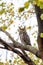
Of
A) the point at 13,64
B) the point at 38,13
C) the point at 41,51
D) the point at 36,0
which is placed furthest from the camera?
the point at 13,64

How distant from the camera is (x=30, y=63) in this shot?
309 centimetres

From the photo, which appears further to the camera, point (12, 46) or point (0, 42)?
point (12, 46)

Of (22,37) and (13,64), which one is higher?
(22,37)

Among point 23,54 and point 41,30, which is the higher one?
point 41,30

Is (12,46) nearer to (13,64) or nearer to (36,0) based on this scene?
(36,0)

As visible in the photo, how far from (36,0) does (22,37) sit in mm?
2386

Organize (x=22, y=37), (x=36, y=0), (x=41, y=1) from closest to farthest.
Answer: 1. (x=41, y=1)
2. (x=36, y=0)
3. (x=22, y=37)

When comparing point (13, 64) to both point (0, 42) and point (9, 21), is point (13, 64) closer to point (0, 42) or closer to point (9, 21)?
point (9, 21)

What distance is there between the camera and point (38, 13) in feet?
7.92

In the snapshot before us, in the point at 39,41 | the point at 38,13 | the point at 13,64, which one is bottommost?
the point at 13,64

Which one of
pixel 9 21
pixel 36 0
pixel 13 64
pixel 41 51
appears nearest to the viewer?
pixel 36 0

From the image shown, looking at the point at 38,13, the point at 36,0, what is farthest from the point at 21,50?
the point at 36,0

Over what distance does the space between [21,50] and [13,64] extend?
311 centimetres

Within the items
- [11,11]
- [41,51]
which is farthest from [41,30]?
[11,11]
